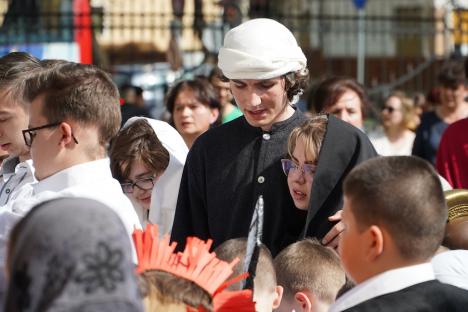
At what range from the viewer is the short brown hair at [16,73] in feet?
15.2

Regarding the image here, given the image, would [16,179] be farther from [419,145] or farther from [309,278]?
[419,145]

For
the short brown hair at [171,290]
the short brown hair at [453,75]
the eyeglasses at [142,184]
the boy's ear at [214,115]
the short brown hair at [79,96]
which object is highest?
the short brown hair at [79,96]

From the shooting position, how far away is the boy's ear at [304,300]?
3.86 m

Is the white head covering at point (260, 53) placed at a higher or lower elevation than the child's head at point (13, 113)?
higher

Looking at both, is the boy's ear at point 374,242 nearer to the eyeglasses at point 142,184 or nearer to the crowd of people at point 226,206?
the crowd of people at point 226,206

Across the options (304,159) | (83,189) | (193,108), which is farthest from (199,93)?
(83,189)

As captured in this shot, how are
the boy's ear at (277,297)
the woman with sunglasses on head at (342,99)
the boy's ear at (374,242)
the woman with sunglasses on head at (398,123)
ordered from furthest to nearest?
the woman with sunglasses on head at (398,123) < the woman with sunglasses on head at (342,99) < the boy's ear at (277,297) < the boy's ear at (374,242)

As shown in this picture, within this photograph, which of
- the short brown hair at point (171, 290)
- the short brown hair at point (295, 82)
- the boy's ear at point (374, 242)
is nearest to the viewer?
the short brown hair at point (171, 290)

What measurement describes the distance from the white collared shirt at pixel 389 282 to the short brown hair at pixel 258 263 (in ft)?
2.51

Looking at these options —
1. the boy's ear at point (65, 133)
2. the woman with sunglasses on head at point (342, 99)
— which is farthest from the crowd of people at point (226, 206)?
the woman with sunglasses on head at point (342, 99)

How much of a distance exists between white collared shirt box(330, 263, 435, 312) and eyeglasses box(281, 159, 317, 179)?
4.93 feet

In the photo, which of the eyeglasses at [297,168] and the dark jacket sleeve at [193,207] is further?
the dark jacket sleeve at [193,207]

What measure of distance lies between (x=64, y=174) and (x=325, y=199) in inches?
51.2

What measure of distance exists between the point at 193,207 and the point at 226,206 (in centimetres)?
20
